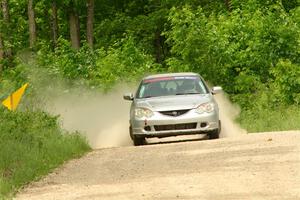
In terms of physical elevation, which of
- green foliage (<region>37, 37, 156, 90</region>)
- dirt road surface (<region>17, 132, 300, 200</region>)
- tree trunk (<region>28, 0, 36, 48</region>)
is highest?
dirt road surface (<region>17, 132, 300, 200</region>)

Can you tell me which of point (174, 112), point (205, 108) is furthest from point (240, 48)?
point (174, 112)

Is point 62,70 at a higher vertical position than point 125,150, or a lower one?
lower

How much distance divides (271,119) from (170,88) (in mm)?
3219

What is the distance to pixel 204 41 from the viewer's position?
28.4 metres

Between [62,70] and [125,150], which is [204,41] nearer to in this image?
[62,70]

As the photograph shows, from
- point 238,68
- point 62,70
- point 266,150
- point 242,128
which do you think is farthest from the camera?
point 62,70

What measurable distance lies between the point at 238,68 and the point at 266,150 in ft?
42.9

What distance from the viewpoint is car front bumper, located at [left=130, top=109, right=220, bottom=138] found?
19.0 m

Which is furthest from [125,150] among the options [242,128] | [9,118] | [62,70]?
[62,70]

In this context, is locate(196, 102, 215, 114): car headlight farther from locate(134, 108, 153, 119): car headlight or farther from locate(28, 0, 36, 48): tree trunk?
locate(28, 0, 36, 48): tree trunk

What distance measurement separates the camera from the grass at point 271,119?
69.3 ft

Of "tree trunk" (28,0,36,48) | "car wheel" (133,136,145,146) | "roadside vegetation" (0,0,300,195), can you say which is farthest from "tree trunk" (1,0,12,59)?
"car wheel" (133,136,145,146)

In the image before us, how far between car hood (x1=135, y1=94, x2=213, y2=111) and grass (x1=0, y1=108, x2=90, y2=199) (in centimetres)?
157

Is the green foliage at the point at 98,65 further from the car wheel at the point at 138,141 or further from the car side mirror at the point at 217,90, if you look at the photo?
the car wheel at the point at 138,141
